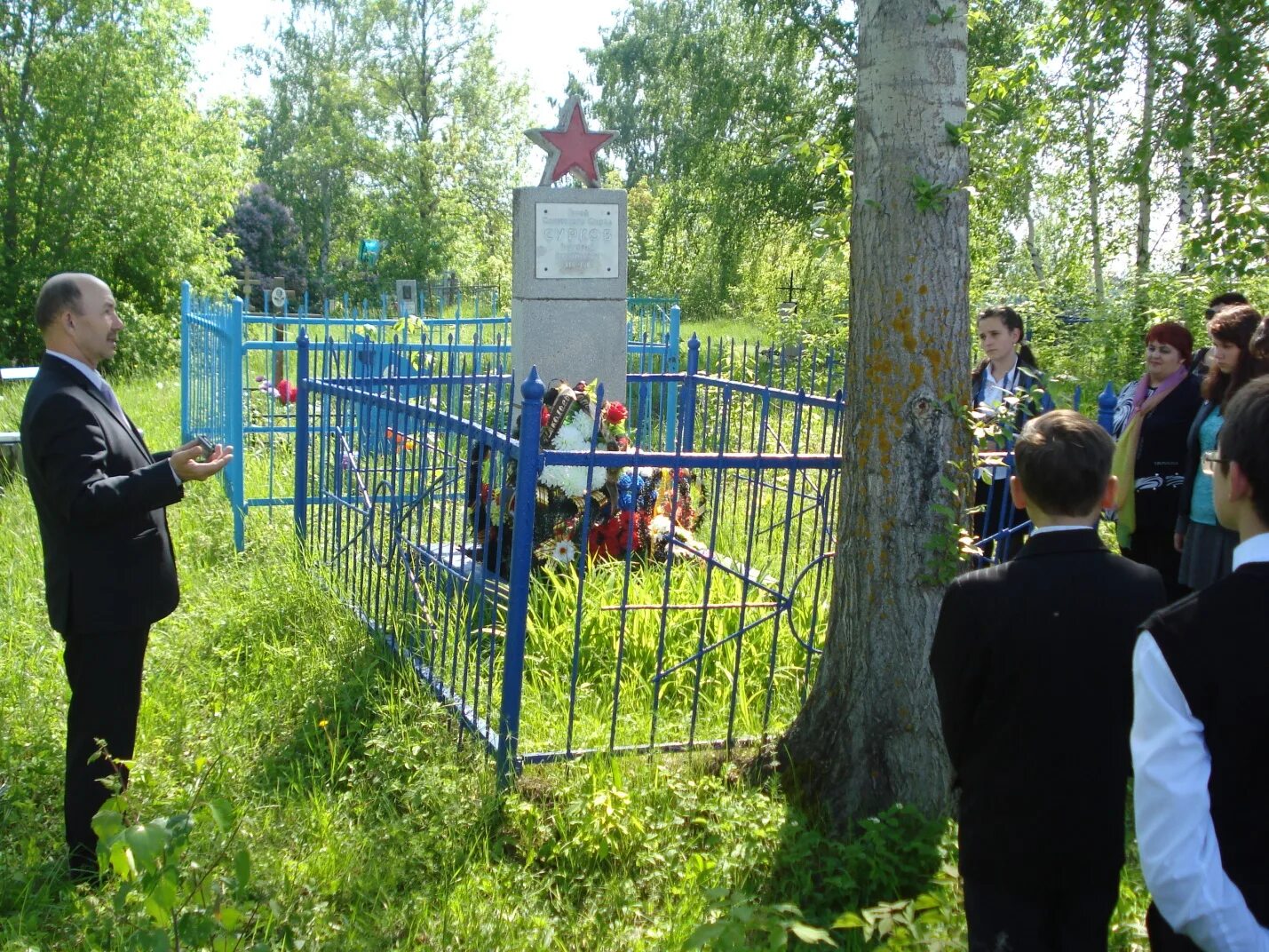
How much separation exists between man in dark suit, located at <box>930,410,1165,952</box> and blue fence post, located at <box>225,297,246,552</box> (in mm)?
5357

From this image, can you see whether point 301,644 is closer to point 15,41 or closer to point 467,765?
point 467,765

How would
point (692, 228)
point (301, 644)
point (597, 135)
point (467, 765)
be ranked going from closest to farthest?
point (467, 765) < point (301, 644) < point (597, 135) < point (692, 228)

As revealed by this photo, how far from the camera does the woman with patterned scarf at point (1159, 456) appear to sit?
452 cm

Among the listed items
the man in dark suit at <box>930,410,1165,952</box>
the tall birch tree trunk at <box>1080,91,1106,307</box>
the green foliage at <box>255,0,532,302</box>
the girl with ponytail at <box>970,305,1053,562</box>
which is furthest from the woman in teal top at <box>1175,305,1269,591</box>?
the green foliage at <box>255,0,532,302</box>

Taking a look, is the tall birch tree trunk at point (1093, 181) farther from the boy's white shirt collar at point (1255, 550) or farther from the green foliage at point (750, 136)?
the boy's white shirt collar at point (1255, 550)

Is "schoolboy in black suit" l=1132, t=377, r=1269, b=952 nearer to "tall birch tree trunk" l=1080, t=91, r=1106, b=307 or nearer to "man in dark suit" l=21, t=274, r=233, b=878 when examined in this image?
"man in dark suit" l=21, t=274, r=233, b=878

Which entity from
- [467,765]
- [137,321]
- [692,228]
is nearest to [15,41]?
[137,321]

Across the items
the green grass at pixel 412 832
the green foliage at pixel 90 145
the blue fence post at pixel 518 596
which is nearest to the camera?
the green grass at pixel 412 832

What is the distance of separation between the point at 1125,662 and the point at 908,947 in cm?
90

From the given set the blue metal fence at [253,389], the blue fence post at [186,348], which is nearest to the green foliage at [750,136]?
the blue metal fence at [253,389]

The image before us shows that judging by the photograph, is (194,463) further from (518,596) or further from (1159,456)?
(1159,456)

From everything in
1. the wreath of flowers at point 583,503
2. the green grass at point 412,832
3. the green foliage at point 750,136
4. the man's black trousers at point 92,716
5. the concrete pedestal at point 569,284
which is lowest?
the green grass at point 412,832

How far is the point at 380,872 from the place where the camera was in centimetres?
307

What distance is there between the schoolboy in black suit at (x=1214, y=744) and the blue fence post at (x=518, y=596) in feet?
6.55
